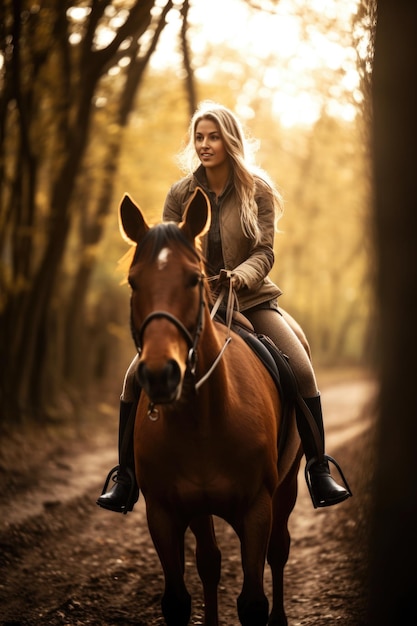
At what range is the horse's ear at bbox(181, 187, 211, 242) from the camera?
414 centimetres

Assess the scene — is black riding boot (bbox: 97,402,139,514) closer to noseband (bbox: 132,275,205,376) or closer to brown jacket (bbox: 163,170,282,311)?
brown jacket (bbox: 163,170,282,311)

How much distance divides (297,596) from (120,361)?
1695 cm

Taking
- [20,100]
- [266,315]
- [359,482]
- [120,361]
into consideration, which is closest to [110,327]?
[120,361]

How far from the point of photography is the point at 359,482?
30.6ft

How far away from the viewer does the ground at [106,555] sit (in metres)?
5.90

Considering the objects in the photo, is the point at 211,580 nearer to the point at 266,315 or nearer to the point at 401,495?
the point at 266,315

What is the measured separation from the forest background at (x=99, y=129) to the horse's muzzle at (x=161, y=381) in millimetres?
2274

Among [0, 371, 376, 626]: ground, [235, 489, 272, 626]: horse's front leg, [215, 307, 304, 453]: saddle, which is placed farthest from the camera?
[0, 371, 376, 626]: ground

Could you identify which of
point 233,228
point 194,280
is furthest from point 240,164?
point 194,280

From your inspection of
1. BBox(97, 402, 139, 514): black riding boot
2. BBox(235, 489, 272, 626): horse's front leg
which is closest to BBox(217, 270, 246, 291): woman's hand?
BBox(97, 402, 139, 514): black riding boot

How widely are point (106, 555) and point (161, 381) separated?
4809mm

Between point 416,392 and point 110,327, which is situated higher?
point 110,327

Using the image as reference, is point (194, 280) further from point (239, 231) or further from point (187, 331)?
point (239, 231)

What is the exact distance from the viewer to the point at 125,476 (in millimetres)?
5121
